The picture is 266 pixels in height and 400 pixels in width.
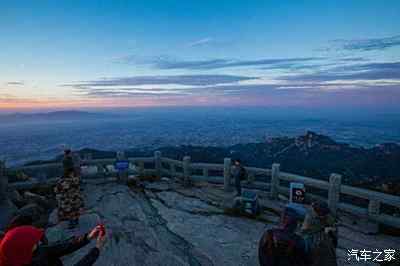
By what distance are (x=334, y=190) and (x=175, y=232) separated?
4.50 m

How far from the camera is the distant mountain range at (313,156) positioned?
3441cm

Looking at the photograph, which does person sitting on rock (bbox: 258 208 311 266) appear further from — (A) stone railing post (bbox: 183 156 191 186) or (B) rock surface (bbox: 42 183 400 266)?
(A) stone railing post (bbox: 183 156 191 186)

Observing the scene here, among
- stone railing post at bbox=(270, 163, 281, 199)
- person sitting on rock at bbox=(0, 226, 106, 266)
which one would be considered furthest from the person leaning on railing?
stone railing post at bbox=(270, 163, 281, 199)

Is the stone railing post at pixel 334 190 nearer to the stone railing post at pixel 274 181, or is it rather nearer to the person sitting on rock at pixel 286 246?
the stone railing post at pixel 274 181

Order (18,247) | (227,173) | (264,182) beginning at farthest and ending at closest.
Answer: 1. (227,173)
2. (264,182)
3. (18,247)

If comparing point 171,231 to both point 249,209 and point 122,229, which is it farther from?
point 249,209

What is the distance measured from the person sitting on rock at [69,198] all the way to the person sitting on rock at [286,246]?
542 cm

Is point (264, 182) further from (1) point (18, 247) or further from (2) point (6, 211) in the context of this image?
(1) point (18, 247)

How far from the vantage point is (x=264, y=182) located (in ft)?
34.6

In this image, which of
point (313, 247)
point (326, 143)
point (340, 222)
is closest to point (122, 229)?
point (313, 247)

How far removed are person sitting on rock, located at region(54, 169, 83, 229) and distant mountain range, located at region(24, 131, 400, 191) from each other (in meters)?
23.5

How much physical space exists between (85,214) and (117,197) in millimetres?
1662

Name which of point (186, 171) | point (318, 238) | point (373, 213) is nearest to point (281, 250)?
point (318, 238)

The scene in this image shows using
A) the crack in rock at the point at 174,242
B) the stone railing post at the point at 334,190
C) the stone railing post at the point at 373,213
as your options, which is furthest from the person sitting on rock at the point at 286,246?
the stone railing post at the point at 334,190
